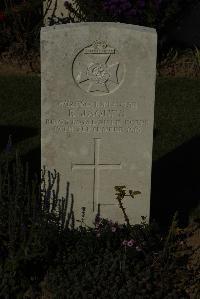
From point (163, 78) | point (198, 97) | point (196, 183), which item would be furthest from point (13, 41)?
point (196, 183)

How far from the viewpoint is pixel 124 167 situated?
5.30m

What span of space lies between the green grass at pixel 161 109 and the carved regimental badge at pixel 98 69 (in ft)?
7.53

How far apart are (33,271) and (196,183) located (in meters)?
2.32

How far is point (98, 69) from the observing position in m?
5.00

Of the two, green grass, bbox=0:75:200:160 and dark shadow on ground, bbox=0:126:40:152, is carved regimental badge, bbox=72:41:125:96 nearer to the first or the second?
green grass, bbox=0:75:200:160

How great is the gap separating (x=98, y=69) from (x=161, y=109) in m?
4.08

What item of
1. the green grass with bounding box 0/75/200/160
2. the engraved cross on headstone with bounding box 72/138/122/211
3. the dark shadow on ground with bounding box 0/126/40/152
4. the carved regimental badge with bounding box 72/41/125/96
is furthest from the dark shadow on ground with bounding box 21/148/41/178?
the carved regimental badge with bounding box 72/41/125/96

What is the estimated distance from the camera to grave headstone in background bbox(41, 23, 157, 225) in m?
4.93

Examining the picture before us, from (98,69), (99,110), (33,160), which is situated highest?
(98,69)

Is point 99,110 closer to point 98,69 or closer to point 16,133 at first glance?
point 98,69

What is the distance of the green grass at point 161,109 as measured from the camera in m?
7.77

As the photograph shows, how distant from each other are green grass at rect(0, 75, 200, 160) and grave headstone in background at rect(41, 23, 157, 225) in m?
1.94

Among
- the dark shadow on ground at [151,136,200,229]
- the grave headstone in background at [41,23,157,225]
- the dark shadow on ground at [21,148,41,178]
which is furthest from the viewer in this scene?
the dark shadow on ground at [21,148,41,178]

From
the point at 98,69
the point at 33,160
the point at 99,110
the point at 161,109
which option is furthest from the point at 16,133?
the point at 98,69
